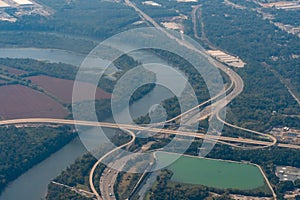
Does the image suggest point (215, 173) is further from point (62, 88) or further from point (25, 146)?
point (62, 88)

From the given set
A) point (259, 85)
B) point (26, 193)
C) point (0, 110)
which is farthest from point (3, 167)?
point (259, 85)

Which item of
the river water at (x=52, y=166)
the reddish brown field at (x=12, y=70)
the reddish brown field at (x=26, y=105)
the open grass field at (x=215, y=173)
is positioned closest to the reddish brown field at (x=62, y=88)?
the reddish brown field at (x=26, y=105)

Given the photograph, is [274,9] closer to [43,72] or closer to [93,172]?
[43,72]

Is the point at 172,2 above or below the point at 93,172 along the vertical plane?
above

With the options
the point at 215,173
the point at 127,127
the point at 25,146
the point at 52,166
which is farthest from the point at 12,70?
the point at 215,173

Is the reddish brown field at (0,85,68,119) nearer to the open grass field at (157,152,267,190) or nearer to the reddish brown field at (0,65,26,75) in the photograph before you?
the reddish brown field at (0,65,26,75)
